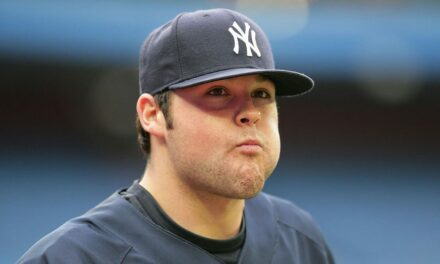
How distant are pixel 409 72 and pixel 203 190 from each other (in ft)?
12.4

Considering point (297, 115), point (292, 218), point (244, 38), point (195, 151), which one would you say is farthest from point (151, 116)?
point (297, 115)

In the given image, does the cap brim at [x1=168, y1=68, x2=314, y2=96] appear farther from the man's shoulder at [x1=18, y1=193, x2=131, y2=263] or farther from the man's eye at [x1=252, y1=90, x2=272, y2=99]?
the man's shoulder at [x1=18, y1=193, x2=131, y2=263]

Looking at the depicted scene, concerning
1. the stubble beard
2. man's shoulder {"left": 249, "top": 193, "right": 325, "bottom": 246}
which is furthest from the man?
man's shoulder {"left": 249, "top": 193, "right": 325, "bottom": 246}

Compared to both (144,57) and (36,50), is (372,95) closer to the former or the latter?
(36,50)

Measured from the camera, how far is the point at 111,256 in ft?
4.87

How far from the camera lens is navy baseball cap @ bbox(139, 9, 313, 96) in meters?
1.53

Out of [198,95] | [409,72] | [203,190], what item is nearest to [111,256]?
[203,190]

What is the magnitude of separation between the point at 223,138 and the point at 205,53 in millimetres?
192

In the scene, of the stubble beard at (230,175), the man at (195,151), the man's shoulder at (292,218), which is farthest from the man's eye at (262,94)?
the man's shoulder at (292,218)

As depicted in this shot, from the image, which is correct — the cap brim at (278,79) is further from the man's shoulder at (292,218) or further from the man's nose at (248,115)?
the man's shoulder at (292,218)

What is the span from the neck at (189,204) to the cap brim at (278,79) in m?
0.21

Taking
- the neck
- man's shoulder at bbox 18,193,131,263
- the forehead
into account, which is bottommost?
man's shoulder at bbox 18,193,131,263

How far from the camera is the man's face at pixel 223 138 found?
58.7 inches

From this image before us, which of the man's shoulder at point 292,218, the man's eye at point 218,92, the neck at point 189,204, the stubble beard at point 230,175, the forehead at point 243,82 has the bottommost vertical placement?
the man's shoulder at point 292,218
